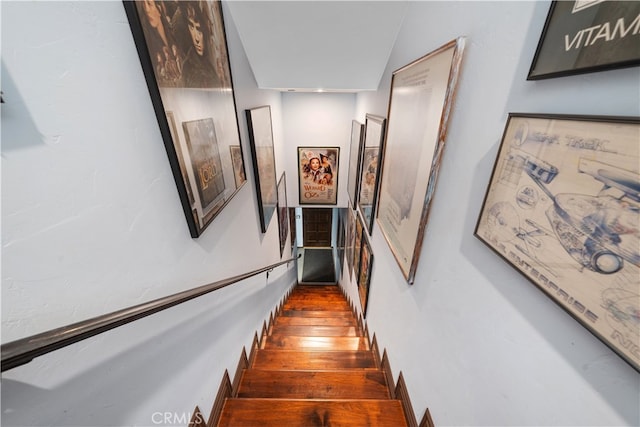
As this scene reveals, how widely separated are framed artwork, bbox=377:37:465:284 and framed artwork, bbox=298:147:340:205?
2224 millimetres

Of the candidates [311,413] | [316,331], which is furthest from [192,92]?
[316,331]

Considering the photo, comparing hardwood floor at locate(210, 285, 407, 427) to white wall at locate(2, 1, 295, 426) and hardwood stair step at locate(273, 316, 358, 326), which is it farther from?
white wall at locate(2, 1, 295, 426)

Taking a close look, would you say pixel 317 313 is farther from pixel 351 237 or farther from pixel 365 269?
pixel 365 269

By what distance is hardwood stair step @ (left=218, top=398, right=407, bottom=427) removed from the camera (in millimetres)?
1374

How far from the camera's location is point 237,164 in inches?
58.9

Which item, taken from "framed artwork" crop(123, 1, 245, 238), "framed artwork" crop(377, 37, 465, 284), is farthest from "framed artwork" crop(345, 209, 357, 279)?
"framed artwork" crop(123, 1, 245, 238)

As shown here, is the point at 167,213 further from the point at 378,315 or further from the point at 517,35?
the point at 378,315

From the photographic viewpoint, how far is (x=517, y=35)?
0.59 meters

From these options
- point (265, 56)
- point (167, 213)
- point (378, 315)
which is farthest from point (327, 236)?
point (167, 213)

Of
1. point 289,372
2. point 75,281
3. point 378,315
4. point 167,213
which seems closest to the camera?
point 75,281

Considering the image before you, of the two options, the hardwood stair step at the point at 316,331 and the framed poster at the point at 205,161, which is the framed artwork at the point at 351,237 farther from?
the framed poster at the point at 205,161

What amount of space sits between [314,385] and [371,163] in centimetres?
181

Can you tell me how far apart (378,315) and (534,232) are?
1.68m

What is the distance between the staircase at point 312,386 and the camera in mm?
1391
